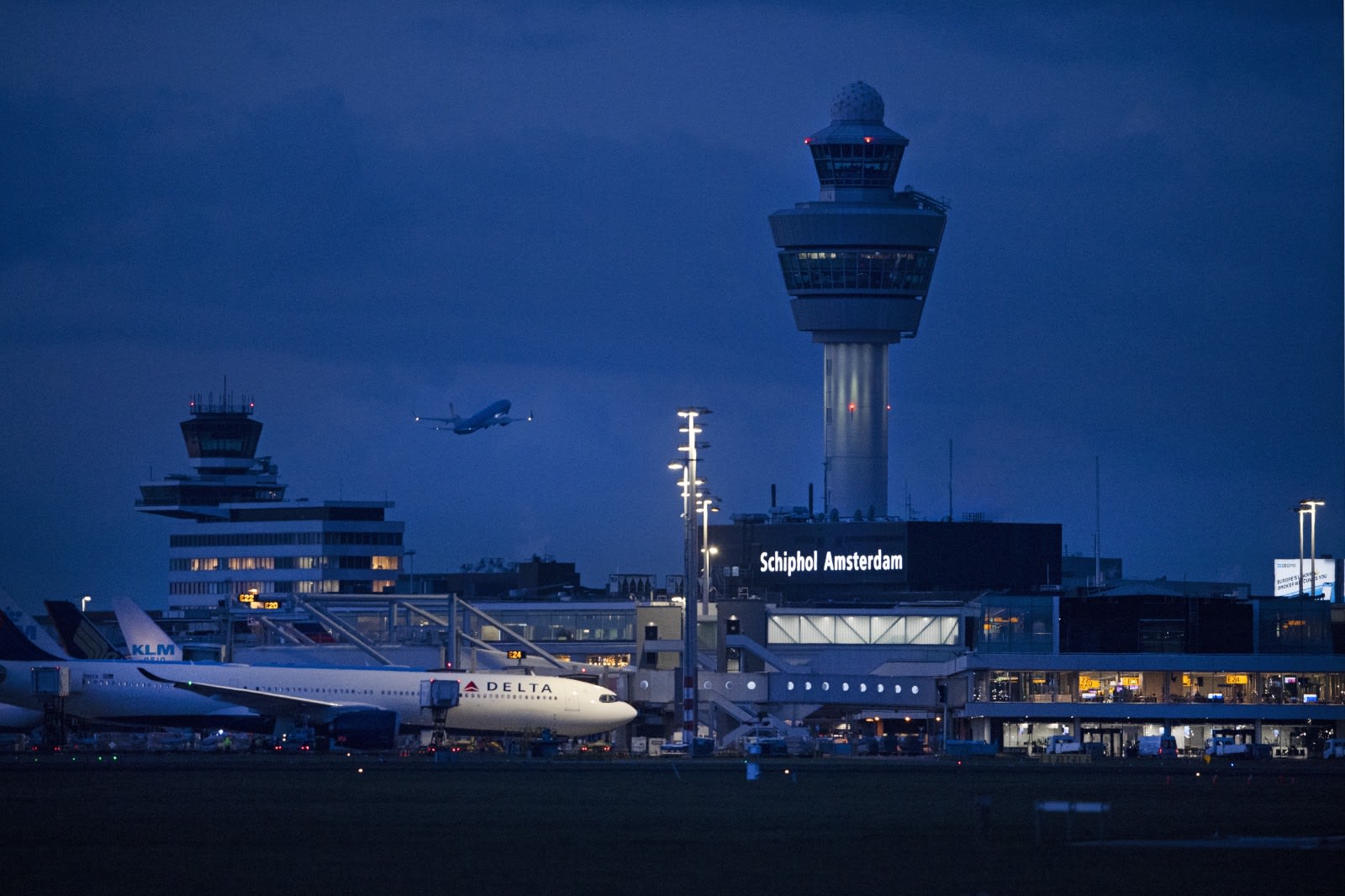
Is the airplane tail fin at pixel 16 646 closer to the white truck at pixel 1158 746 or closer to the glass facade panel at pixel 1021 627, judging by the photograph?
the white truck at pixel 1158 746

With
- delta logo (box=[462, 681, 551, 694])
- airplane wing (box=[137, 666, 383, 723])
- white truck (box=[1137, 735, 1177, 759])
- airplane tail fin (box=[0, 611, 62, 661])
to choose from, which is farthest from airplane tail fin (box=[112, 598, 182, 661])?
white truck (box=[1137, 735, 1177, 759])

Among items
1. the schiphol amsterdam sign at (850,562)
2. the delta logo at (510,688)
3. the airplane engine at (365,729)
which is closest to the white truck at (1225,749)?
the delta logo at (510,688)

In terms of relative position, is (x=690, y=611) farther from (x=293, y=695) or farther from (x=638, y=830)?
(x=638, y=830)

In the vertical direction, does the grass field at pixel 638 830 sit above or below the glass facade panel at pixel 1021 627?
below

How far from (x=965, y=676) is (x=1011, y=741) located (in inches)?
196

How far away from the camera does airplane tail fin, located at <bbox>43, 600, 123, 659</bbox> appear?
122 metres

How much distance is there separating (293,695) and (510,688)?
1064cm

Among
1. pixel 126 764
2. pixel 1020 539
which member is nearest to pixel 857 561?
pixel 1020 539

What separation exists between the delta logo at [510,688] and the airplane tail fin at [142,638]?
29.6m

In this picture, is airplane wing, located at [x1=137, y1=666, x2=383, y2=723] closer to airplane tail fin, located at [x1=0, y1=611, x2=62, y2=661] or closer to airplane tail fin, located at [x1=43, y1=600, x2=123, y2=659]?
airplane tail fin, located at [x1=0, y1=611, x2=62, y2=661]

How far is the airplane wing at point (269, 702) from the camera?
94500mm

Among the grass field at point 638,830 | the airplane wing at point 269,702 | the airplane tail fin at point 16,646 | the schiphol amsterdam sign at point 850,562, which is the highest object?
the schiphol amsterdam sign at point 850,562

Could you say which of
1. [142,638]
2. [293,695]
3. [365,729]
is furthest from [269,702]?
[142,638]

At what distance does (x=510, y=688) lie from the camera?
98.8m
